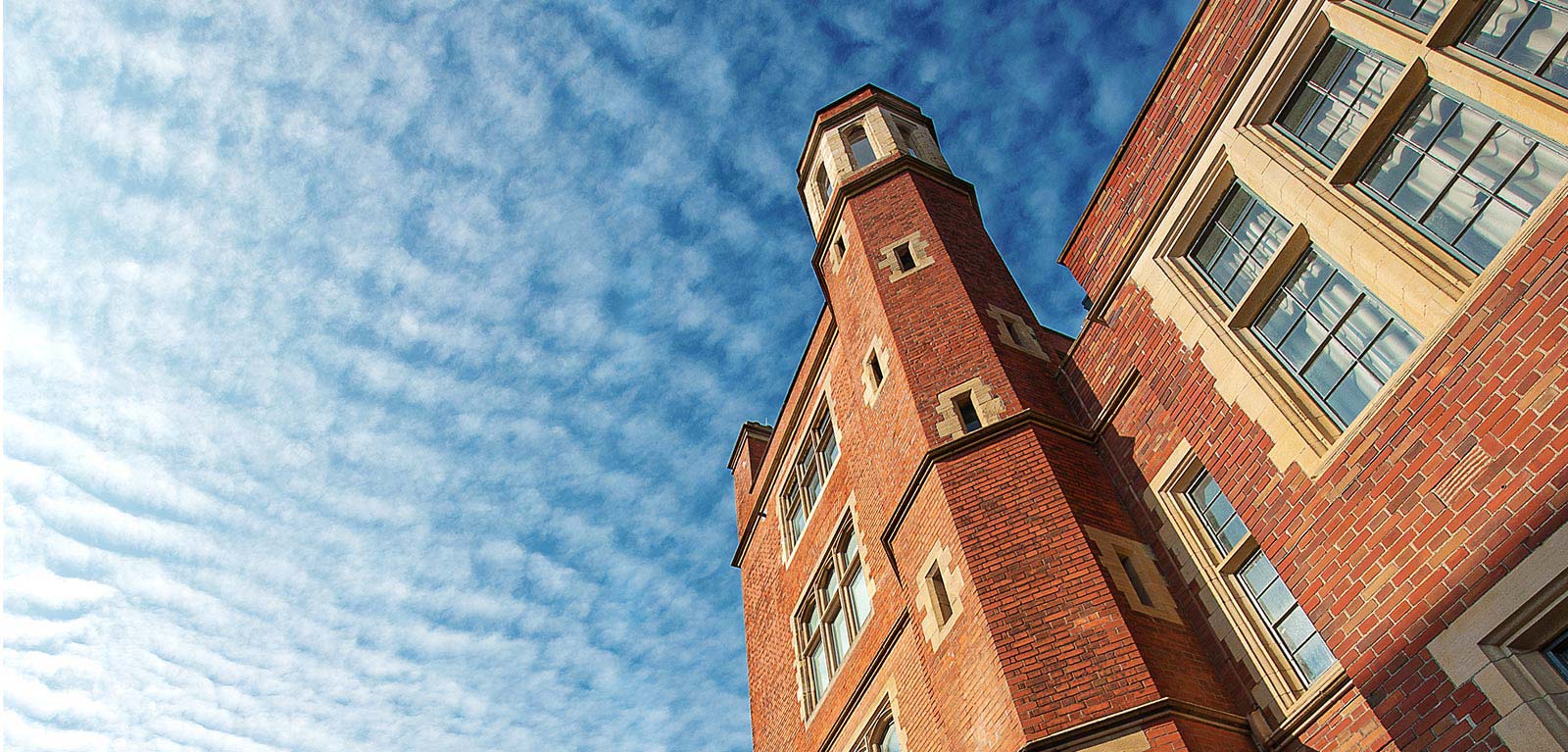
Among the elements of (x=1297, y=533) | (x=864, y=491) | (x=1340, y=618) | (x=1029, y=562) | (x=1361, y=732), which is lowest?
(x=1361, y=732)

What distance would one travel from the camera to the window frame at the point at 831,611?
15016 millimetres

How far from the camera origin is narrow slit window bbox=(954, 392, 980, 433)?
41.6 ft

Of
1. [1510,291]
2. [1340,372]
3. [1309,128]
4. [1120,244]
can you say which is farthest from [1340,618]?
[1120,244]

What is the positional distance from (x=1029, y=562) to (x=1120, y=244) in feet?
14.2

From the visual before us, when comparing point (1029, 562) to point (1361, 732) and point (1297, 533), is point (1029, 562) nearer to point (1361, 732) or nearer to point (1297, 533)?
point (1297, 533)

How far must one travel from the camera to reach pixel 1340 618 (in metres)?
7.86

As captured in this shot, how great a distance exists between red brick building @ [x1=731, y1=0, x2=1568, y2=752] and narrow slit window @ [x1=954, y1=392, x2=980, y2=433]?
38 millimetres

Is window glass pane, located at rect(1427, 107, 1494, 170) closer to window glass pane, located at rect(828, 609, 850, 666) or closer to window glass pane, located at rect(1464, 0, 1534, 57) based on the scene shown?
window glass pane, located at rect(1464, 0, 1534, 57)

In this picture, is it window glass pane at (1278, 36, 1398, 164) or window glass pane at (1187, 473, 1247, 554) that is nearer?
window glass pane at (1278, 36, 1398, 164)

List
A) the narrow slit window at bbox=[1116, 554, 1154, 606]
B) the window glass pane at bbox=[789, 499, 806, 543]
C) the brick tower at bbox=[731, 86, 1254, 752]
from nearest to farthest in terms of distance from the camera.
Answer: the brick tower at bbox=[731, 86, 1254, 752] < the narrow slit window at bbox=[1116, 554, 1154, 606] < the window glass pane at bbox=[789, 499, 806, 543]

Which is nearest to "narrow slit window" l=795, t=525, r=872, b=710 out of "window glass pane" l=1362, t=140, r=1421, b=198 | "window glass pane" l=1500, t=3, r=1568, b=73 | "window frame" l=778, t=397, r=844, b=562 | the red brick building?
the red brick building

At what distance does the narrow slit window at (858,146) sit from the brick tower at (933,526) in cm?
6

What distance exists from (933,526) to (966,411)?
6.07 feet

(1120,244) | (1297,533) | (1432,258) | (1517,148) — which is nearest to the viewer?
(1517,148)
